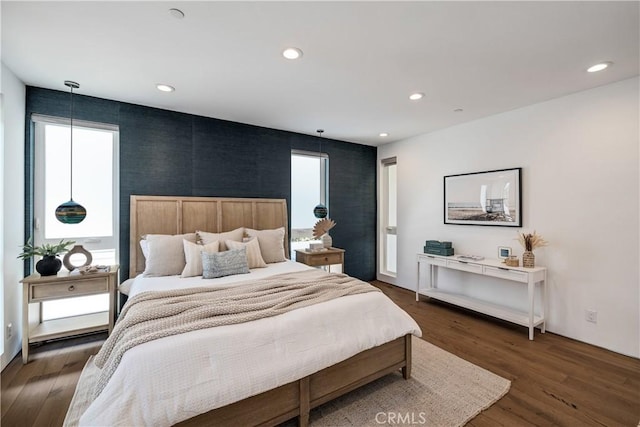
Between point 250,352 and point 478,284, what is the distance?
3.38 m

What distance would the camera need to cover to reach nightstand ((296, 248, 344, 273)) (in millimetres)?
4090

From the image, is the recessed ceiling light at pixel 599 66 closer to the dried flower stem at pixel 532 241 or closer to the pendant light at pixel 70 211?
the dried flower stem at pixel 532 241

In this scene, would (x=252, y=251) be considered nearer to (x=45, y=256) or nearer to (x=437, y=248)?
(x=45, y=256)

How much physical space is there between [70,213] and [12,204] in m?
0.39

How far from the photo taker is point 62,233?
2990 millimetres

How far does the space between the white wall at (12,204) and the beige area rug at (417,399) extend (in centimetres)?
95

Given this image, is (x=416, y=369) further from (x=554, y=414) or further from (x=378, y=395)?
(x=554, y=414)

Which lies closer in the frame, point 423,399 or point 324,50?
point 423,399

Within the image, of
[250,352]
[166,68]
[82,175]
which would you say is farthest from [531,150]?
[82,175]

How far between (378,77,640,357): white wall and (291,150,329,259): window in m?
2.22

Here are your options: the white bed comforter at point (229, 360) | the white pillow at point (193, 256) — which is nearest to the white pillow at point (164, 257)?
the white pillow at point (193, 256)

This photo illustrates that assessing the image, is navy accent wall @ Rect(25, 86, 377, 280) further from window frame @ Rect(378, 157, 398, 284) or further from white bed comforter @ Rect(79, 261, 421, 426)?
white bed comforter @ Rect(79, 261, 421, 426)

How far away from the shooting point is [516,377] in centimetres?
229

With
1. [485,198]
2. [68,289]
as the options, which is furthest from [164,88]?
[485,198]
